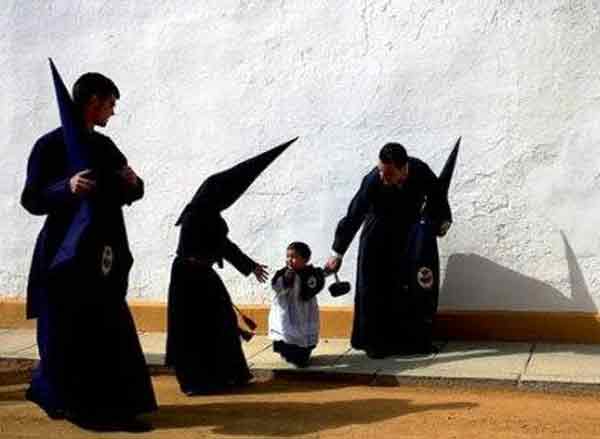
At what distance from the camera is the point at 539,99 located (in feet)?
25.8

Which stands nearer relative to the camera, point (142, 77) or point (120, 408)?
point (120, 408)

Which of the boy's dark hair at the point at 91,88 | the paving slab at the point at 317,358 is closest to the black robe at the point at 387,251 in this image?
the paving slab at the point at 317,358

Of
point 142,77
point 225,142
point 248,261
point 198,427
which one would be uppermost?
point 142,77

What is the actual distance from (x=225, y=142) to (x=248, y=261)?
2255mm

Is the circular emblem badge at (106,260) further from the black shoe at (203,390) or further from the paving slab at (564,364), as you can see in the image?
the paving slab at (564,364)

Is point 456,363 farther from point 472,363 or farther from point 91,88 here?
point 91,88

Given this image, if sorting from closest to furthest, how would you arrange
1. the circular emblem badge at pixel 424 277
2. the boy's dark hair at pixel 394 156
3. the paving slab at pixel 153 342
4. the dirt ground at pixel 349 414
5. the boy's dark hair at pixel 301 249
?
the dirt ground at pixel 349 414 < the boy's dark hair at pixel 301 249 < the boy's dark hair at pixel 394 156 < the circular emblem badge at pixel 424 277 < the paving slab at pixel 153 342

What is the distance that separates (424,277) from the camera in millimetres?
7414

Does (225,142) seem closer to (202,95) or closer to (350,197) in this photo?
(202,95)

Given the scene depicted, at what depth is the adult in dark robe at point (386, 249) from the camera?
747cm

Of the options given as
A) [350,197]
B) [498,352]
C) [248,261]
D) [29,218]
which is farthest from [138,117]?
[498,352]

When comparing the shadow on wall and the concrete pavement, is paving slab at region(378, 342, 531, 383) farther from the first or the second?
the shadow on wall

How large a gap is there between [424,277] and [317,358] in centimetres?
106

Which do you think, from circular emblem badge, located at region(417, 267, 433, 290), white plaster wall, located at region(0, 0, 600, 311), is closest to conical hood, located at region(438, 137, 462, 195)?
white plaster wall, located at region(0, 0, 600, 311)
